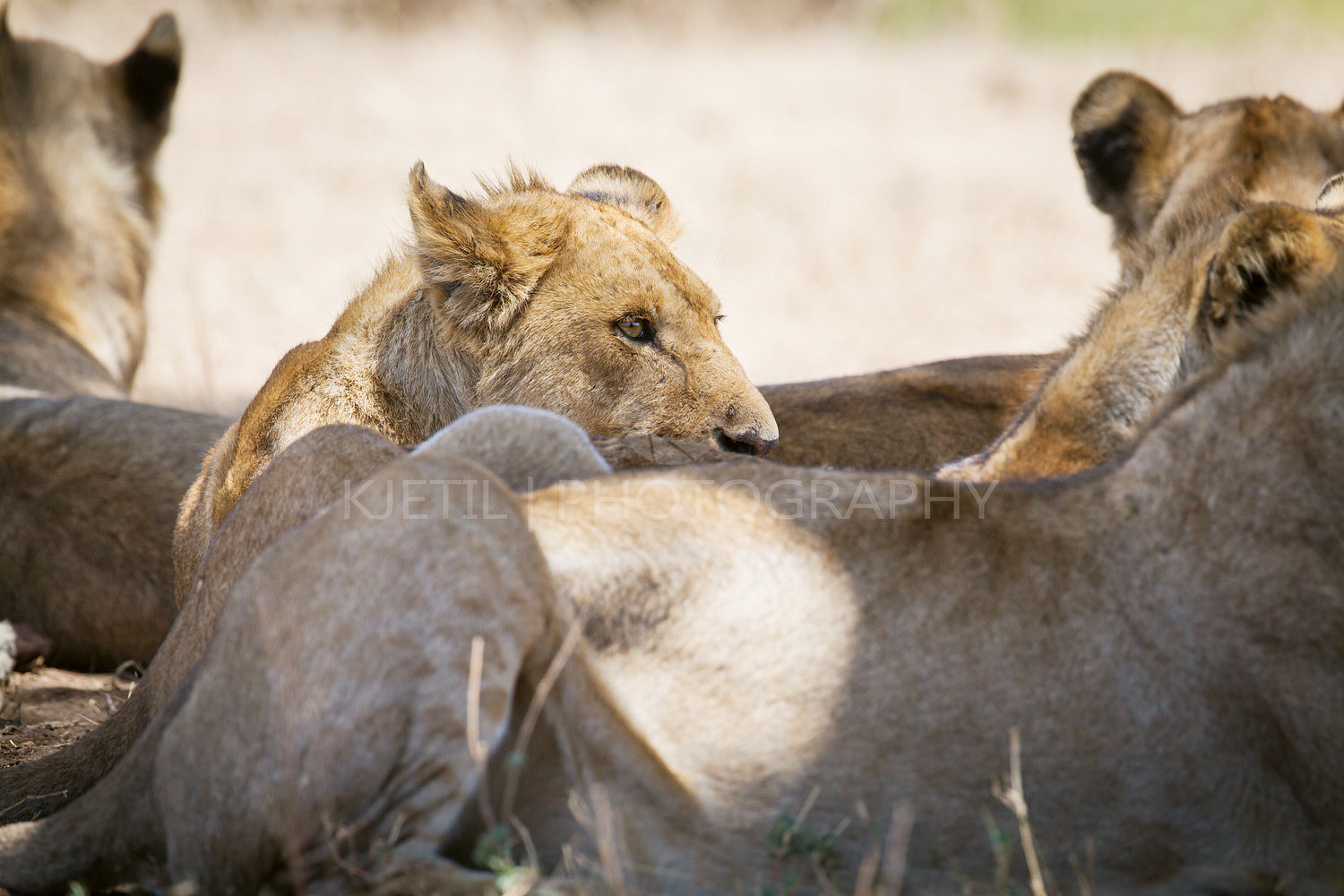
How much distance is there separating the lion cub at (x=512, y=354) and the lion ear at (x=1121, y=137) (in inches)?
98.9

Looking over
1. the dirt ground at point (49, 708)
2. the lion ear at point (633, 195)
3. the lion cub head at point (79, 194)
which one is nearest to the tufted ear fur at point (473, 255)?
the lion ear at point (633, 195)

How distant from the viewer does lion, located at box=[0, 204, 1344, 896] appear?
2566 mm

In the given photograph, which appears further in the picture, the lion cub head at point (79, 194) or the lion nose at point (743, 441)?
the lion cub head at point (79, 194)

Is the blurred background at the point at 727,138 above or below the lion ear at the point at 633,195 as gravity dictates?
above

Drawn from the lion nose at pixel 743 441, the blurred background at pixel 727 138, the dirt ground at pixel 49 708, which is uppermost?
the blurred background at pixel 727 138

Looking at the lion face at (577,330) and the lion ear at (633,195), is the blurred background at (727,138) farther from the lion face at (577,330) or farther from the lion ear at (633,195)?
the lion face at (577,330)

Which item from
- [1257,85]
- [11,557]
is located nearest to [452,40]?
[1257,85]

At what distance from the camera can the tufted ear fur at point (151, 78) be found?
24.4 feet

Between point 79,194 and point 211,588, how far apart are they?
491cm

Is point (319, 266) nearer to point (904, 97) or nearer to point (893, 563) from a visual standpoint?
point (904, 97)

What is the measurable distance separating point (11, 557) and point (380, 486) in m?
3.23

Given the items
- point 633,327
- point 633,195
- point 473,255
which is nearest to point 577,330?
point 633,327

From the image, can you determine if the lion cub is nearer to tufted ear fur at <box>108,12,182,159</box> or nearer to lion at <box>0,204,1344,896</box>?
lion at <box>0,204,1344,896</box>

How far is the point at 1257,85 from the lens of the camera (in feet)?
49.3
